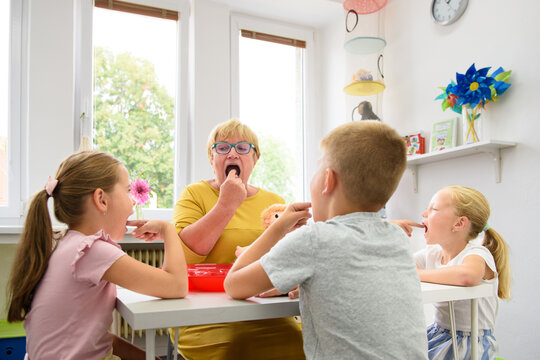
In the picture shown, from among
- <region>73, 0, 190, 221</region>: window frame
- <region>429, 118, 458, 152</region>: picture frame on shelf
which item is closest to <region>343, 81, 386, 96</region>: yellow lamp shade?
<region>429, 118, 458, 152</region>: picture frame on shelf

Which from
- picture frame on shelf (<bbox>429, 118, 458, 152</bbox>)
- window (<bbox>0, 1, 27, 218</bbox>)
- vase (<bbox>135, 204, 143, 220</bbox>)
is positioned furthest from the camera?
vase (<bbox>135, 204, 143, 220</bbox>)

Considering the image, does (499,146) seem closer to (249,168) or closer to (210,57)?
(249,168)

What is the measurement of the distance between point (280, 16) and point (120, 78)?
1480 mm

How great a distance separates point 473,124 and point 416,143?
0.47 meters

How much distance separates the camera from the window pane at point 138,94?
3145 millimetres

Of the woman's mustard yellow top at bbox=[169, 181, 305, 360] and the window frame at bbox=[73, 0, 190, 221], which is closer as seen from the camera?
the woman's mustard yellow top at bbox=[169, 181, 305, 360]

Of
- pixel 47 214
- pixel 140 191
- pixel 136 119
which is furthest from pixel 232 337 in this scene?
pixel 136 119

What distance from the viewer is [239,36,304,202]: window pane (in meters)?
3.71

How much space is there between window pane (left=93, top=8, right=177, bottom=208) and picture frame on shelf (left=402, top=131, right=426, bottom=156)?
1.75m

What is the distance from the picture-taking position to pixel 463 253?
1505 millimetres

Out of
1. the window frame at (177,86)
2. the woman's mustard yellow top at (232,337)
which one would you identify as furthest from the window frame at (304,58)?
the woman's mustard yellow top at (232,337)

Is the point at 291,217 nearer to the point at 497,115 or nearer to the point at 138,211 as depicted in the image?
the point at 497,115

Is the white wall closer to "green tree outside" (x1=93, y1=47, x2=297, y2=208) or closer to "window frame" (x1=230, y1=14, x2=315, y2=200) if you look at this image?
"window frame" (x1=230, y1=14, x2=315, y2=200)

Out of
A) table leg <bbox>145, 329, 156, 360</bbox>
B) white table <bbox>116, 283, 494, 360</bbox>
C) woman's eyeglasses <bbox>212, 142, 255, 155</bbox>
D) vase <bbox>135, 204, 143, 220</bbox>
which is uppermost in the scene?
woman's eyeglasses <bbox>212, 142, 255, 155</bbox>
